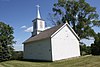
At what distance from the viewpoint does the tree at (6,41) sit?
3828cm

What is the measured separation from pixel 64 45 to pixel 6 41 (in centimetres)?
1593

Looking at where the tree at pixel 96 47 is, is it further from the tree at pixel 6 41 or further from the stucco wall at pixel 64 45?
the tree at pixel 6 41

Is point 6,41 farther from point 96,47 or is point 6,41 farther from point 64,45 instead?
point 96,47

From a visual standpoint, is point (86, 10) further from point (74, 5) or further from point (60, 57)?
point (60, 57)

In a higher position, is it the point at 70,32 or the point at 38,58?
the point at 70,32

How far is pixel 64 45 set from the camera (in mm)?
28766

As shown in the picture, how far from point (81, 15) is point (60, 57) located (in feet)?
56.9

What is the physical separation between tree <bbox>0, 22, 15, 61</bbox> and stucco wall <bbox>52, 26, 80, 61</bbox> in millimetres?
15002

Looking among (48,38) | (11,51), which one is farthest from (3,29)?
(48,38)

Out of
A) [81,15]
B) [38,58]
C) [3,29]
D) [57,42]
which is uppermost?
[81,15]

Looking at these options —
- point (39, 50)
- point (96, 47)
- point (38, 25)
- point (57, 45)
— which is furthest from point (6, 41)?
point (96, 47)

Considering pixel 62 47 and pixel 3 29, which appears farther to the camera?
pixel 3 29

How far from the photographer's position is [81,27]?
41031 millimetres

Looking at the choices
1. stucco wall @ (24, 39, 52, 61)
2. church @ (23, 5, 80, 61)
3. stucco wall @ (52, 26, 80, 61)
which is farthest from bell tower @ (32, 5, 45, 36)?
stucco wall @ (52, 26, 80, 61)
